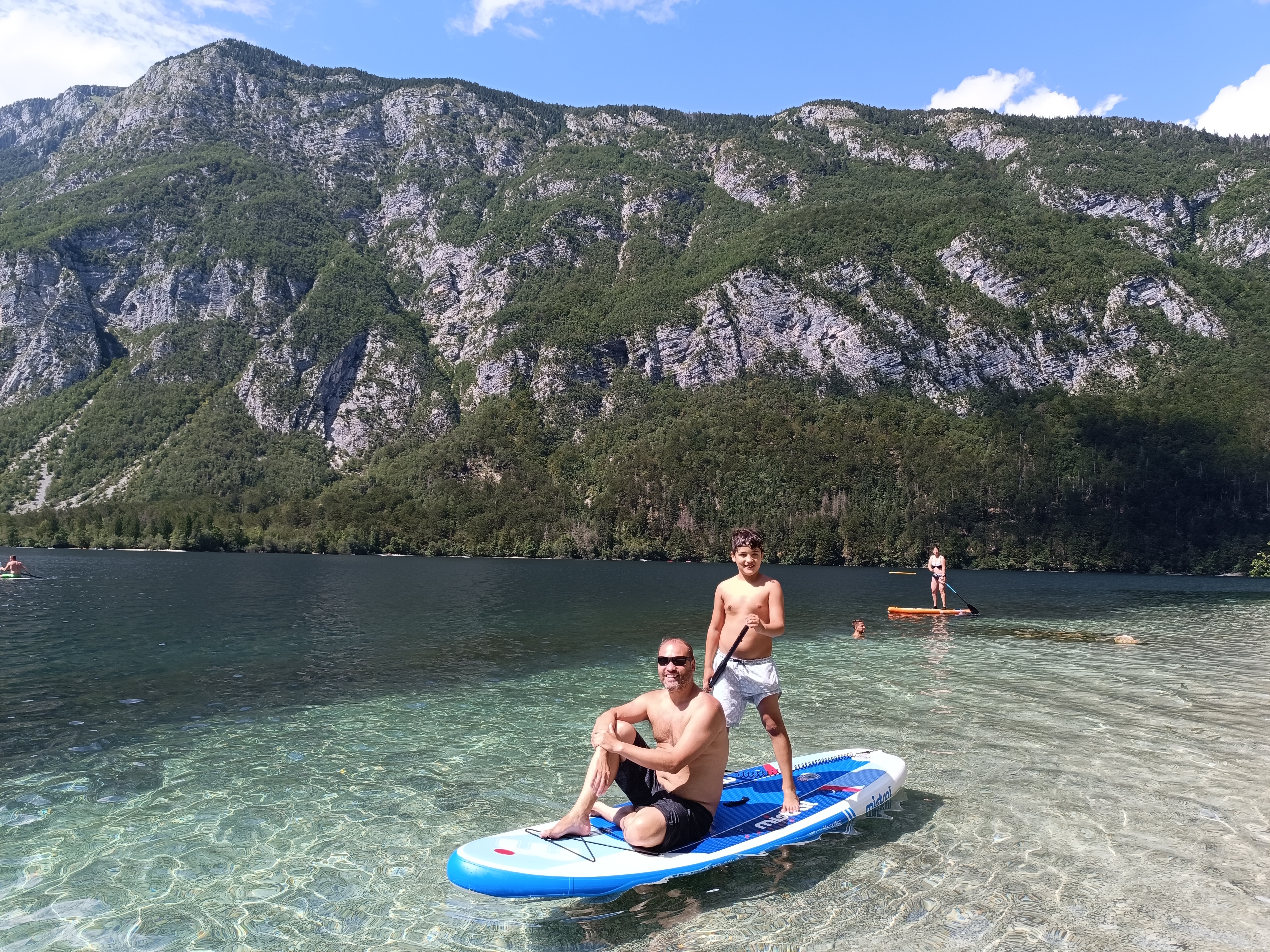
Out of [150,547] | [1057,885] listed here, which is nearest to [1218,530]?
[1057,885]

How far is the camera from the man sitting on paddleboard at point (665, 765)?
23.4 feet

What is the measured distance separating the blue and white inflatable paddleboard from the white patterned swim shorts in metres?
0.98

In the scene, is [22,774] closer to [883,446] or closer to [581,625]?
[581,625]

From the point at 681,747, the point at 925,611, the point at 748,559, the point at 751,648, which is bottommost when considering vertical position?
the point at 925,611

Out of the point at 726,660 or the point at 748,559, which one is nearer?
the point at 748,559

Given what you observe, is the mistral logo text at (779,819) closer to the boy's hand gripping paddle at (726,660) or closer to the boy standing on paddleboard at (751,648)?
the boy standing on paddleboard at (751,648)

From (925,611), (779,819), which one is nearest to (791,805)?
(779,819)

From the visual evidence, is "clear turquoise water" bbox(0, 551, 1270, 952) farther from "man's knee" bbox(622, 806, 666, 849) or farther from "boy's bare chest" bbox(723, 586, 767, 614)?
"boy's bare chest" bbox(723, 586, 767, 614)

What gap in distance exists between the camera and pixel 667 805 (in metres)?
7.38

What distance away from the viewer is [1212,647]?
2611cm

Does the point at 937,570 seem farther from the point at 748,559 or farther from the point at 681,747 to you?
the point at 681,747

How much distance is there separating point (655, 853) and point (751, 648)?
2412mm

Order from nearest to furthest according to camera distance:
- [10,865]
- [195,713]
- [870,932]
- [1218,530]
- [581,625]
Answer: [870,932]
[10,865]
[195,713]
[581,625]
[1218,530]

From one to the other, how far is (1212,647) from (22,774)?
105 ft
